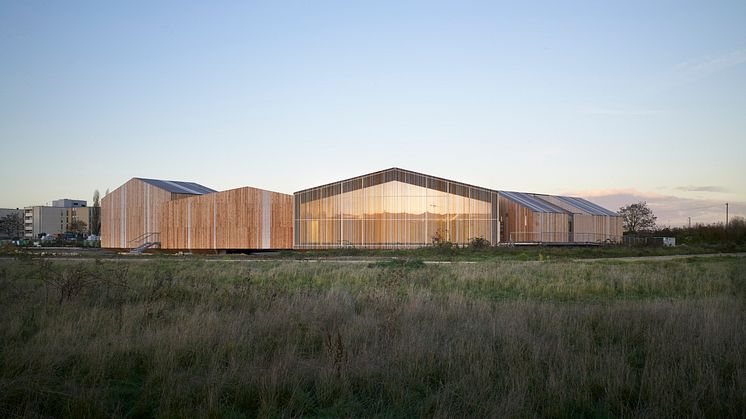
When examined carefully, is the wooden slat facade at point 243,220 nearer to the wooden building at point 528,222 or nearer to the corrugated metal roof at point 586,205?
the wooden building at point 528,222

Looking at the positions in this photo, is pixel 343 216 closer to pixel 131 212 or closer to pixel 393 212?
pixel 393 212

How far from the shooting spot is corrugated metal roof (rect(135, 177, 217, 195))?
5544 cm

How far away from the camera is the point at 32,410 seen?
6.45 m

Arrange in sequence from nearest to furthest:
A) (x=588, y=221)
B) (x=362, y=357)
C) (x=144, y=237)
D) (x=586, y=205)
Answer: (x=362, y=357), (x=144, y=237), (x=588, y=221), (x=586, y=205)

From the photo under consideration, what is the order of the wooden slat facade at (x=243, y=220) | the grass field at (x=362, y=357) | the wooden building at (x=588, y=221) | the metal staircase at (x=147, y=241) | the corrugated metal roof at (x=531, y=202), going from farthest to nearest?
the wooden building at (x=588, y=221) → the corrugated metal roof at (x=531, y=202) → the metal staircase at (x=147, y=241) → the wooden slat facade at (x=243, y=220) → the grass field at (x=362, y=357)

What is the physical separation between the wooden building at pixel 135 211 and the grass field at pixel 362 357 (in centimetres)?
4210

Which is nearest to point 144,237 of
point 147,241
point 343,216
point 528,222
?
point 147,241

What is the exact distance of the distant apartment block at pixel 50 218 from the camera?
159m

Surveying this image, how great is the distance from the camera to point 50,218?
164 m

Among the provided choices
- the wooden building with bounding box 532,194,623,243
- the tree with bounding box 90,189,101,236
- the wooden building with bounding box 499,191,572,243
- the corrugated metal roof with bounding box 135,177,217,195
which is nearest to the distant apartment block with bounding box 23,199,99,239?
the tree with bounding box 90,189,101,236

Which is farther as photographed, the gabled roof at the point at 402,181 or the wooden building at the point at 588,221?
the wooden building at the point at 588,221

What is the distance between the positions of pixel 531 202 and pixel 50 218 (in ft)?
479

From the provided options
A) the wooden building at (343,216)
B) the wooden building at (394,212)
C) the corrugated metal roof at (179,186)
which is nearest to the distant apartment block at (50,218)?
the corrugated metal roof at (179,186)

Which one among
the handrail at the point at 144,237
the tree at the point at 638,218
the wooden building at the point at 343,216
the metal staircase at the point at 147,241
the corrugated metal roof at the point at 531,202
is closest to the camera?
the wooden building at the point at 343,216
